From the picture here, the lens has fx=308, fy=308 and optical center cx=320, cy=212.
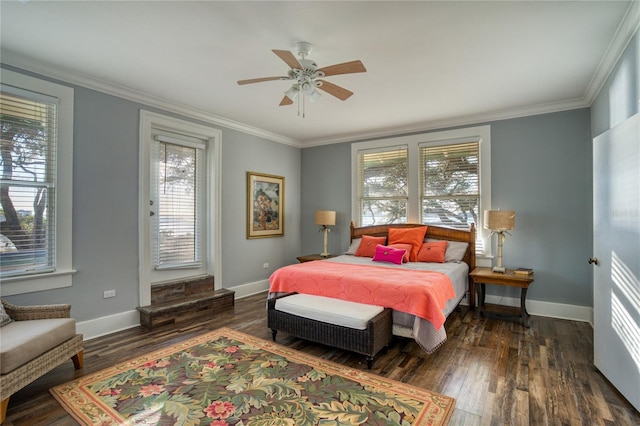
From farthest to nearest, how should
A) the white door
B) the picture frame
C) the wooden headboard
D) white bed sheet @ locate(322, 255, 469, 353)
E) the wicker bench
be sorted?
1. the picture frame
2. the wooden headboard
3. white bed sheet @ locate(322, 255, 469, 353)
4. the wicker bench
5. the white door

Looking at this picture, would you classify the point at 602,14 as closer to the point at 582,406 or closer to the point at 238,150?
the point at 582,406

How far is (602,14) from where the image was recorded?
2.24 meters

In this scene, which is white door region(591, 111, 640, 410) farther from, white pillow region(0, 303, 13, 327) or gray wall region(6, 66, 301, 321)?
gray wall region(6, 66, 301, 321)

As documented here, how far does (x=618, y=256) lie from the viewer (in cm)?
230

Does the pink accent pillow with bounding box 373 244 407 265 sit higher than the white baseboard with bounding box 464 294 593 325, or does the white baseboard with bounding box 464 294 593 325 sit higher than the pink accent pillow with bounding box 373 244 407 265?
the pink accent pillow with bounding box 373 244 407 265

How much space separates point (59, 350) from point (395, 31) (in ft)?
11.9

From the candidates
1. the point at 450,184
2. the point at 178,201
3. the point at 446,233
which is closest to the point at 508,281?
the point at 446,233

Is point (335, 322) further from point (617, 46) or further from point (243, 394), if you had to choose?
point (617, 46)

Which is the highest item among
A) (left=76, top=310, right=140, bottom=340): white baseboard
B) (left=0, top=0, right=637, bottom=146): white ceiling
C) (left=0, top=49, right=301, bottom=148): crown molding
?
(left=0, top=0, right=637, bottom=146): white ceiling

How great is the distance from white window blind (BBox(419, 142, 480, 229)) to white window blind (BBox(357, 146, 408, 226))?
1.14 ft

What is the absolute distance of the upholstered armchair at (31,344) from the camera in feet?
6.45

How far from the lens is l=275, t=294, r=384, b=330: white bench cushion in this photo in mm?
2732

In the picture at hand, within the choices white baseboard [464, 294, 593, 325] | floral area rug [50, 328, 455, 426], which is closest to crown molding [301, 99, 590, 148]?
white baseboard [464, 294, 593, 325]

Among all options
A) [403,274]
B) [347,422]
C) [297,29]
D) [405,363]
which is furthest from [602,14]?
[347,422]
